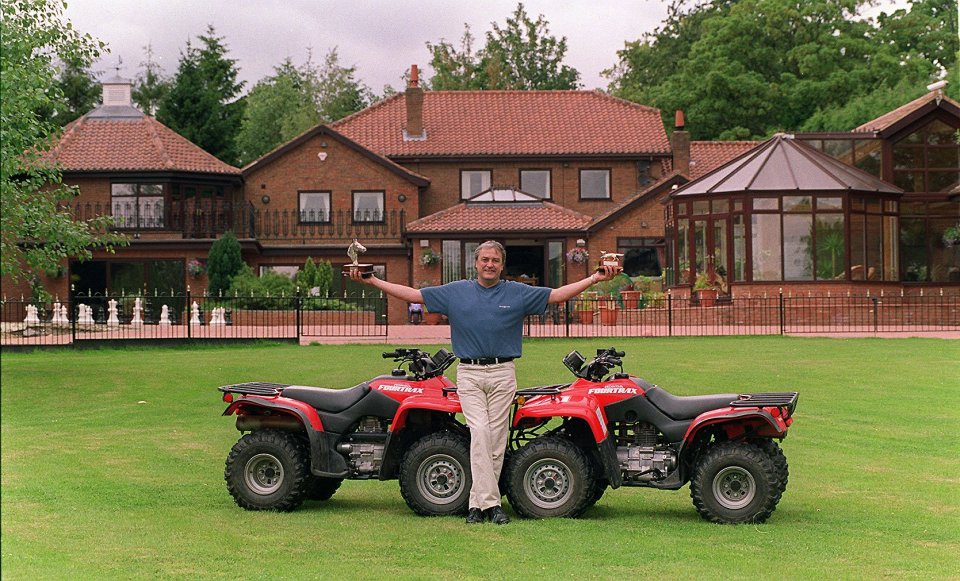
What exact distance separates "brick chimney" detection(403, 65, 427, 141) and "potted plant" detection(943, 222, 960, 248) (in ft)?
60.1

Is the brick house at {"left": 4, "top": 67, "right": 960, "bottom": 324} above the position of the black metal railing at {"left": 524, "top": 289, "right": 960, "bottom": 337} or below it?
above

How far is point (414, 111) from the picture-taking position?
48.4 meters

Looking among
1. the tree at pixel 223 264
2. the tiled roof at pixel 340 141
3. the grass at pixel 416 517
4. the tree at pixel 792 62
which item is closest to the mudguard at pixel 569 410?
the grass at pixel 416 517

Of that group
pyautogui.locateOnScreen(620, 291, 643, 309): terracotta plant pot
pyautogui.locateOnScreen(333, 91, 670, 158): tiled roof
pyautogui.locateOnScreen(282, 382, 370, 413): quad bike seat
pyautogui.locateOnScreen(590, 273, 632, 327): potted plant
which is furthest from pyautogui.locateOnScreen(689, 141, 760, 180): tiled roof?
pyautogui.locateOnScreen(282, 382, 370, 413): quad bike seat

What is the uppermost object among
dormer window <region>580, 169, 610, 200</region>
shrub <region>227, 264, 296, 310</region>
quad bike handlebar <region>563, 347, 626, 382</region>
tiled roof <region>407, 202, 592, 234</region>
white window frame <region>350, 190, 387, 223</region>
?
dormer window <region>580, 169, 610, 200</region>

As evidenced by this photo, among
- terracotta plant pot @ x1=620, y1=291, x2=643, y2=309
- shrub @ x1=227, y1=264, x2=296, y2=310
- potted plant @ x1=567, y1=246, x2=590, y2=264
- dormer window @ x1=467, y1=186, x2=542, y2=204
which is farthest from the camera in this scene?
dormer window @ x1=467, y1=186, x2=542, y2=204

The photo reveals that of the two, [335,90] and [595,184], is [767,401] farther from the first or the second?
[335,90]

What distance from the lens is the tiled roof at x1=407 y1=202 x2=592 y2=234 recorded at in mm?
42688

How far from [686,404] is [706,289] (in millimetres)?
26918

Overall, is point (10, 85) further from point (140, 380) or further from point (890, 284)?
point (890, 284)

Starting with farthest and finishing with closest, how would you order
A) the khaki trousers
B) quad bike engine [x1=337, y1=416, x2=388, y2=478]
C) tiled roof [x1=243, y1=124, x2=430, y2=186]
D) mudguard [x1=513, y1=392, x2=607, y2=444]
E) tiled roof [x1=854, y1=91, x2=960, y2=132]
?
1. tiled roof [x1=243, y1=124, x2=430, y2=186]
2. tiled roof [x1=854, y1=91, x2=960, y2=132]
3. quad bike engine [x1=337, y1=416, x2=388, y2=478]
4. mudguard [x1=513, y1=392, x2=607, y2=444]
5. the khaki trousers

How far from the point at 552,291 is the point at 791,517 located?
2.14 m

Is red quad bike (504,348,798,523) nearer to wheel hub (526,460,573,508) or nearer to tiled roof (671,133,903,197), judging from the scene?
wheel hub (526,460,573,508)

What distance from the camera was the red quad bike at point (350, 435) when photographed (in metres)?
9.05
